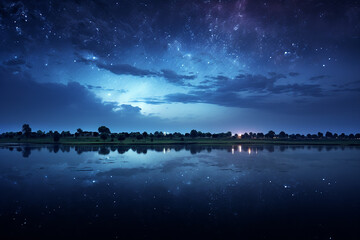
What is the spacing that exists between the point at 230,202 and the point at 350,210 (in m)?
Answer: 8.73

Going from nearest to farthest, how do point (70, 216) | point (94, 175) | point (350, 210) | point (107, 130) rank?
point (70, 216), point (350, 210), point (94, 175), point (107, 130)

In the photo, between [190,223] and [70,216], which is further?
[70,216]

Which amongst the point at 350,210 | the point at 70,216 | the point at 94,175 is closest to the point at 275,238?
the point at 350,210

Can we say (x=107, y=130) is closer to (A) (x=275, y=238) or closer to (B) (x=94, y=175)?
(B) (x=94, y=175)

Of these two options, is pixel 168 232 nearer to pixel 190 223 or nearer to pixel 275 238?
pixel 190 223

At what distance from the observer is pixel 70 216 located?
12.9 m

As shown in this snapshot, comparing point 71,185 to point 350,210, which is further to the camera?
point 71,185

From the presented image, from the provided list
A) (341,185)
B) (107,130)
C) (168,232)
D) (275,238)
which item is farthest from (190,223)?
(107,130)

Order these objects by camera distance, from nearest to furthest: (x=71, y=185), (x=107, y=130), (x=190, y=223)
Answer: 1. (x=190, y=223)
2. (x=71, y=185)
3. (x=107, y=130)

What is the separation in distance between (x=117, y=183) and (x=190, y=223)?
12389 millimetres

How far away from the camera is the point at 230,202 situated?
15.7 metres

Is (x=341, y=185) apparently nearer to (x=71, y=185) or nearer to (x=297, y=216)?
(x=297, y=216)

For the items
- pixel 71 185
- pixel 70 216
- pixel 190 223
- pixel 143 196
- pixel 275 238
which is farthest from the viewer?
pixel 71 185

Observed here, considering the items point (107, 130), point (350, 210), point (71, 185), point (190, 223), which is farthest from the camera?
point (107, 130)
